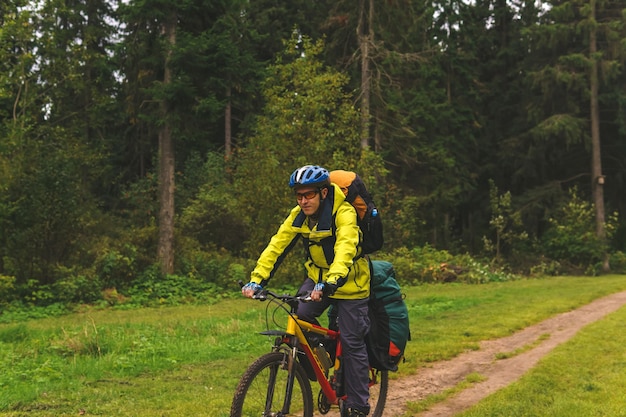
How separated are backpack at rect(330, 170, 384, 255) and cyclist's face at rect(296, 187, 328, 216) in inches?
9.9

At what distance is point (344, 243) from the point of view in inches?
161

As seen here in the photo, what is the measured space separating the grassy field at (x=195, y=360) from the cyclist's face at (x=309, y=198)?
7.69 ft

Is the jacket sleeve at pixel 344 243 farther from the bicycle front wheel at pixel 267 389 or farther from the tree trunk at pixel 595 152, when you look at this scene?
the tree trunk at pixel 595 152

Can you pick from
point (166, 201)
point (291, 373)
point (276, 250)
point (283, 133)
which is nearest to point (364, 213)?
point (276, 250)

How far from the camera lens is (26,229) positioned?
14.8 m

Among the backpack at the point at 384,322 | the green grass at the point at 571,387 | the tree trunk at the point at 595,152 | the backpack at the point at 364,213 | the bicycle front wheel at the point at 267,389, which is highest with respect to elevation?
the tree trunk at the point at 595,152

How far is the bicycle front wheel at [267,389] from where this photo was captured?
12.7 ft

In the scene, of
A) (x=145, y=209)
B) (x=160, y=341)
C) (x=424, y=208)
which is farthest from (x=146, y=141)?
(x=160, y=341)

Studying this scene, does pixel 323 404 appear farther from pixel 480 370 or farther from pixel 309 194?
pixel 480 370

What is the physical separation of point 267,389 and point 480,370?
413 centimetres

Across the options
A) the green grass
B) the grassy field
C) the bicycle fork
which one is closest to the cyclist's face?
the bicycle fork

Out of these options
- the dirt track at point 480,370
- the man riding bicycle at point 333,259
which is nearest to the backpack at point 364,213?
the man riding bicycle at point 333,259

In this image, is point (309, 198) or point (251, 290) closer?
point (251, 290)

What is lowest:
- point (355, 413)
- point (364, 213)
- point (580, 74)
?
point (355, 413)
